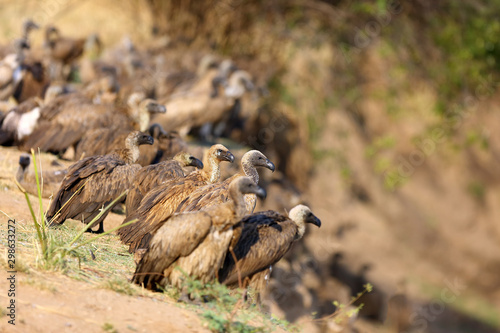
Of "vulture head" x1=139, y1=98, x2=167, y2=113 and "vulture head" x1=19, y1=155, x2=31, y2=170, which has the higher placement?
"vulture head" x1=139, y1=98, x2=167, y2=113

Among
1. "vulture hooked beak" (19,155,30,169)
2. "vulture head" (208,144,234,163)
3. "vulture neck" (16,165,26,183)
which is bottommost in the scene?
"vulture neck" (16,165,26,183)

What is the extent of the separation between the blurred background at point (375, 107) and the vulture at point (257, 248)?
34.8ft

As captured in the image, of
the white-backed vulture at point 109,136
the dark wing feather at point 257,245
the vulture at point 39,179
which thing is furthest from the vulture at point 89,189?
the dark wing feather at point 257,245

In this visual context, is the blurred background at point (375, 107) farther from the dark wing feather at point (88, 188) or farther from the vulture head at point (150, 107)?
the dark wing feather at point (88, 188)

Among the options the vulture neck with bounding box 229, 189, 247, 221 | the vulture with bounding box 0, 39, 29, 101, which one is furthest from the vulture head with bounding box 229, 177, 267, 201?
the vulture with bounding box 0, 39, 29, 101

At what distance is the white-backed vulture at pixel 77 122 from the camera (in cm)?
964

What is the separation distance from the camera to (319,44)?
61.4 feet

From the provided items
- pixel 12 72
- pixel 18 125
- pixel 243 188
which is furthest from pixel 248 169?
pixel 12 72

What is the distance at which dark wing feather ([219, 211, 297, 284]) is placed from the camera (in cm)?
528

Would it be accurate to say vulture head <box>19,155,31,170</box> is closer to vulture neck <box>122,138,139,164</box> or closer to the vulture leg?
vulture neck <box>122,138,139,164</box>

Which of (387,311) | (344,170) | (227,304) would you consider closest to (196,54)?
(344,170)

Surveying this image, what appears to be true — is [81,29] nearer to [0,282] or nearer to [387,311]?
[387,311]

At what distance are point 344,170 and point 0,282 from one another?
1350 centimetres

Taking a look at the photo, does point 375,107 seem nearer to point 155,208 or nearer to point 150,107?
point 150,107
